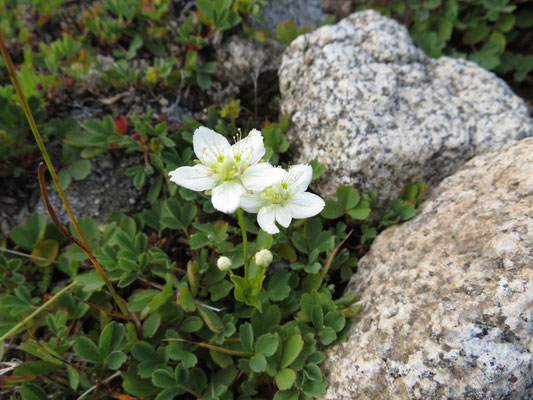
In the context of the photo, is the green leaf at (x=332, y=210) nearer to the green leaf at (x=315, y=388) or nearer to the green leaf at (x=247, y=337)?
the green leaf at (x=247, y=337)

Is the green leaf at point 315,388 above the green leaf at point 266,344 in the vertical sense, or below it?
below

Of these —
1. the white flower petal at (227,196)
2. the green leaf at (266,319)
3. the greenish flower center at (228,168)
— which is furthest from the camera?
the green leaf at (266,319)

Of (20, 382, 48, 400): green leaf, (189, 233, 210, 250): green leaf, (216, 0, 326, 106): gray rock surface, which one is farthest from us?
(216, 0, 326, 106): gray rock surface

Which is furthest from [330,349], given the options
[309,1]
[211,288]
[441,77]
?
[309,1]

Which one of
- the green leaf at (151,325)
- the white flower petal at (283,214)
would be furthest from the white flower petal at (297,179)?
the green leaf at (151,325)

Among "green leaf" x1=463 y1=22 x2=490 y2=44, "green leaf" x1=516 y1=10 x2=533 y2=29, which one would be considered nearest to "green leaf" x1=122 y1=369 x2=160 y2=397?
"green leaf" x1=463 y1=22 x2=490 y2=44

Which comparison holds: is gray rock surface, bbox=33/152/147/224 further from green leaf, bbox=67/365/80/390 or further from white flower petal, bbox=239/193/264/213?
white flower petal, bbox=239/193/264/213

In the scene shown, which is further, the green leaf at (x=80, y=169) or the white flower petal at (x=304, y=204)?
the green leaf at (x=80, y=169)

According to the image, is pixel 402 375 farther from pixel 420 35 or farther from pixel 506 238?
pixel 420 35

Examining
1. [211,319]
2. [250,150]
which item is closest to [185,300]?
[211,319]
